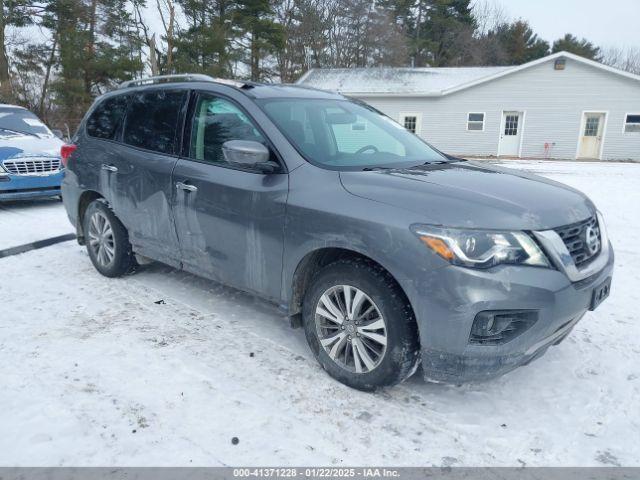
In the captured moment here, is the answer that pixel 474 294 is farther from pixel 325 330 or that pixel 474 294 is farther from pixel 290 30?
pixel 290 30

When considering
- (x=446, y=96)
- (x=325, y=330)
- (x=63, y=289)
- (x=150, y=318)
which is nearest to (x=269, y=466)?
(x=325, y=330)

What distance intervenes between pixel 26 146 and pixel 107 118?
462cm

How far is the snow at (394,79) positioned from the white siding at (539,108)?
0.52 m

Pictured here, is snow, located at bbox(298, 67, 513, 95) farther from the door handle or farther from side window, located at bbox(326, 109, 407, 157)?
the door handle

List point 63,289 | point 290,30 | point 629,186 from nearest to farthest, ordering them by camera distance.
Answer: point 63,289 < point 629,186 < point 290,30

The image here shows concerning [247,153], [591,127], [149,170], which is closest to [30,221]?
[149,170]

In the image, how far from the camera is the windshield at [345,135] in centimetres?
335

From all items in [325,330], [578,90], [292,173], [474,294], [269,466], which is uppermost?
[578,90]

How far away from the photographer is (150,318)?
13.0ft

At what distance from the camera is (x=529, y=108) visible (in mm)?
22188

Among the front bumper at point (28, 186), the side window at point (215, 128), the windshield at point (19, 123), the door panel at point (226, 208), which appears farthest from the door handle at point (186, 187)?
the windshield at point (19, 123)

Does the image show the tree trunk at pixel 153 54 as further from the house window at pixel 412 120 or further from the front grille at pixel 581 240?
the front grille at pixel 581 240

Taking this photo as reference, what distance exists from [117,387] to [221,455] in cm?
94

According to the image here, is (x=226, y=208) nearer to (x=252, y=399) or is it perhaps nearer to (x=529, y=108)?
(x=252, y=399)
